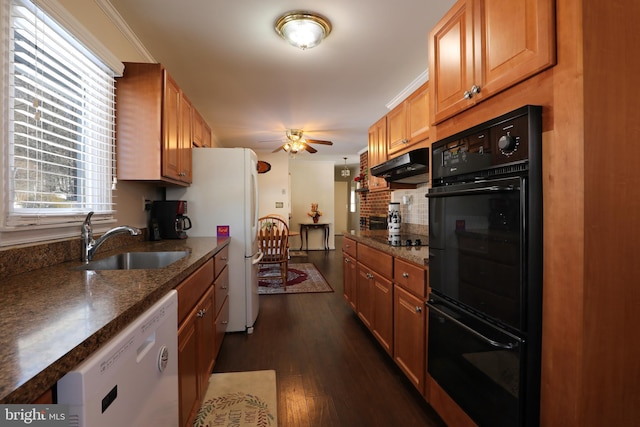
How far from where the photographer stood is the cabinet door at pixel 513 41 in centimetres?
96

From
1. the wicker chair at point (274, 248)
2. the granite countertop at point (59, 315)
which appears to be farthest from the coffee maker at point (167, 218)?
the wicker chair at point (274, 248)

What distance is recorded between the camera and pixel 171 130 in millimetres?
2180

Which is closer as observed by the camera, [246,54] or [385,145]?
[246,54]

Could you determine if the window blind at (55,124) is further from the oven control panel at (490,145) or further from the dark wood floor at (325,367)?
the oven control panel at (490,145)

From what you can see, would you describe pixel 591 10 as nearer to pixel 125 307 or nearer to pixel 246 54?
pixel 125 307

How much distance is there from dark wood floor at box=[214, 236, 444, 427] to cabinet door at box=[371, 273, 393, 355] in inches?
6.9

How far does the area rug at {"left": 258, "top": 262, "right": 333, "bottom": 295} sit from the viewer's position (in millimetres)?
4070

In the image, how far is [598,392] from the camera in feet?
2.92

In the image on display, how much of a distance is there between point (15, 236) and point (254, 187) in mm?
1867

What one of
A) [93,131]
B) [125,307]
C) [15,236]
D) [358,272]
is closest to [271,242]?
[358,272]

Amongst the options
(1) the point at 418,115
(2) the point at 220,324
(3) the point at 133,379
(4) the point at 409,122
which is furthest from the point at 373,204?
(3) the point at 133,379

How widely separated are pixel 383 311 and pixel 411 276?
0.56 meters

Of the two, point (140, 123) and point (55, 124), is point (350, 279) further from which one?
point (55, 124)

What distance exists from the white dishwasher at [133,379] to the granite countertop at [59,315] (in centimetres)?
3
